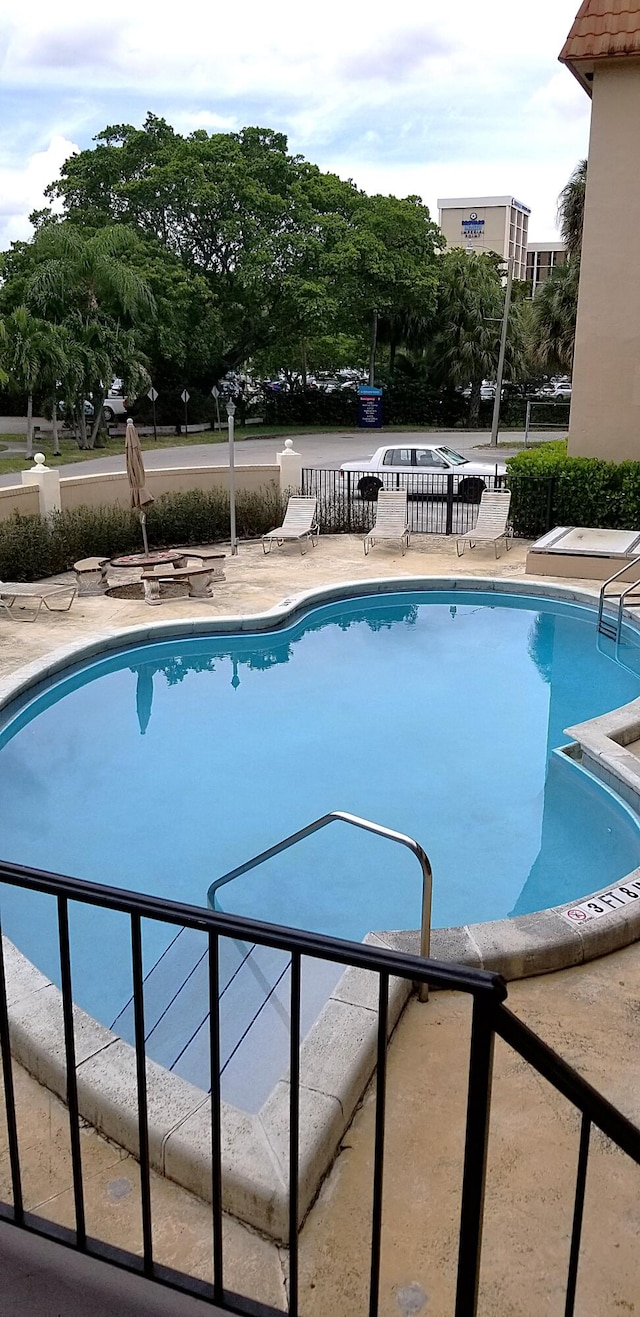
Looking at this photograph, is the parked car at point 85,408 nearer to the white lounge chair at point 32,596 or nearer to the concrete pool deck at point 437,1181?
the white lounge chair at point 32,596

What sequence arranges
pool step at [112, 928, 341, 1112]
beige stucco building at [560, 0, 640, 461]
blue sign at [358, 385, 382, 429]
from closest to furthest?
pool step at [112, 928, 341, 1112]
beige stucco building at [560, 0, 640, 461]
blue sign at [358, 385, 382, 429]

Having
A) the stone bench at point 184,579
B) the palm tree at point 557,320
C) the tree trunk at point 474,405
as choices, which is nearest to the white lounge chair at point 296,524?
the stone bench at point 184,579

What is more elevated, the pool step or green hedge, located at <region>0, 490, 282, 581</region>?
green hedge, located at <region>0, 490, 282, 581</region>

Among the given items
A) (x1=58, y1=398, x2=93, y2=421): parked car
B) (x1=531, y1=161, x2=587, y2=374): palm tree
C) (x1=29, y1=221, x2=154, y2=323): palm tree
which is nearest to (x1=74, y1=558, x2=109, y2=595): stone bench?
(x1=531, y1=161, x2=587, y2=374): palm tree

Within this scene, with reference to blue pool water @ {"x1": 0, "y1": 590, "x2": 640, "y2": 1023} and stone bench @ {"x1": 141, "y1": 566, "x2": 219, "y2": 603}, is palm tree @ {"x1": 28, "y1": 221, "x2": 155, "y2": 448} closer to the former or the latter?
stone bench @ {"x1": 141, "y1": 566, "x2": 219, "y2": 603}

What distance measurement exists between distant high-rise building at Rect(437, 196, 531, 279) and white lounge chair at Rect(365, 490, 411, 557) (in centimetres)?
11388

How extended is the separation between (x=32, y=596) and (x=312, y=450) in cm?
2130

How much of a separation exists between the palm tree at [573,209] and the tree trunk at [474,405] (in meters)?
13.2

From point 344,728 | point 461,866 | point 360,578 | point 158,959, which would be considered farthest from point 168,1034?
point 360,578

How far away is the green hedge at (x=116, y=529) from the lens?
1399 centimetres

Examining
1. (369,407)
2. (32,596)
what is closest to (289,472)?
(32,596)

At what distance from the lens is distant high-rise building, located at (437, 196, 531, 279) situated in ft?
397

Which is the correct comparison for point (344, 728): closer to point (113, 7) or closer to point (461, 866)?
point (461, 866)

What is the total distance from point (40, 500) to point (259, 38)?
6989 mm
